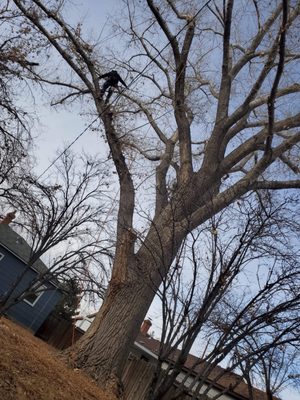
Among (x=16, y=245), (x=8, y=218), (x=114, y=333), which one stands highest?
(x=8, y=218)

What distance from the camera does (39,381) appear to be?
12.1ft

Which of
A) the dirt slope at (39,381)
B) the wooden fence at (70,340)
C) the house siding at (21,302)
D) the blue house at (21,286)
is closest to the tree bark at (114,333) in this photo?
the dirt slope at (39,381)

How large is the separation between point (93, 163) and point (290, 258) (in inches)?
383

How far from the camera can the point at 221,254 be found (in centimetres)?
293

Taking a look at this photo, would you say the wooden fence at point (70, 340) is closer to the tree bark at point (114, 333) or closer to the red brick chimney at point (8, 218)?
the tree bark at point (114, 333)

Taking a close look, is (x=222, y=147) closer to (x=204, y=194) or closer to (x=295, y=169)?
(x=204, y=194)

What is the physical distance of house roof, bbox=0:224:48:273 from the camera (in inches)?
843

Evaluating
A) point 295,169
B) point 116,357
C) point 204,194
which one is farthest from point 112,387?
point 295,169

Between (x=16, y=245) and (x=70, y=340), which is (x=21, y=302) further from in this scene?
(x=70, y=340)

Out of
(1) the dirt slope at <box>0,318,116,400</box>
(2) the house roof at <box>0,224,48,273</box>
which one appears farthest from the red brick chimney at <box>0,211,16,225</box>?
(1) the dirt slope at <box>0,318,116,400</box>

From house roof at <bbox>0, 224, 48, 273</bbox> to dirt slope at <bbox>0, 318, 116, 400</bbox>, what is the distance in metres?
17.2

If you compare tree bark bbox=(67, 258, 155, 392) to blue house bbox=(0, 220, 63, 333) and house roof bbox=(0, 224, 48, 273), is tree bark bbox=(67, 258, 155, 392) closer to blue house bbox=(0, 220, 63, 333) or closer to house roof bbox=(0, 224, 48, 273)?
blue house bbox=(0, 220, 63, 333)

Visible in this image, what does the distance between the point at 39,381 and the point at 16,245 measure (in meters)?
20.1

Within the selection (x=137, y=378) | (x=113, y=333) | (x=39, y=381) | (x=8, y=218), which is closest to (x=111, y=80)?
(x=113, y=333)
